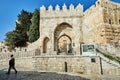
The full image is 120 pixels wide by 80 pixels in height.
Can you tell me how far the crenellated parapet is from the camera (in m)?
25.2

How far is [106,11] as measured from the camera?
21.7 meters

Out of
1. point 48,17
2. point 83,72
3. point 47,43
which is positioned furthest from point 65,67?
point 48,17

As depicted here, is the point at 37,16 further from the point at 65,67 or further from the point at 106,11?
the point at 65,67

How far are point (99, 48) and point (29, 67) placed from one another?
22.5 feet

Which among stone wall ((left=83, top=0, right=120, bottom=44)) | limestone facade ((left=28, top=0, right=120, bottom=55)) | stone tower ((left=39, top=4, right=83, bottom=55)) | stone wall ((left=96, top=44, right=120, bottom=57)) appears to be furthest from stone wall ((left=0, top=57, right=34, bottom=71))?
stone wall ((left=83, top=0, right=120, bottom=44))

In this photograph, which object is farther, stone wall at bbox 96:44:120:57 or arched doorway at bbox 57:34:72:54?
arched doorway at bbox 57:34:72:54

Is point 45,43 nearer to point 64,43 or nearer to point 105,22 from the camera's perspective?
point 64,43

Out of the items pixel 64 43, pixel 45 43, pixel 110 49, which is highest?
pixel 64 43

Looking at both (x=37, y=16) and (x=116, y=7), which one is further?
(x=37, y=16)

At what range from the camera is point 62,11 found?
83.6ft

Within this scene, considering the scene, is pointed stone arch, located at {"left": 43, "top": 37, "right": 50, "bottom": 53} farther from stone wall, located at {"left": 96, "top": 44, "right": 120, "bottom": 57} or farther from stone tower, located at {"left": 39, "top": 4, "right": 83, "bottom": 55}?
stone wall, located at {"left": 96, "top": 44, "right": 120, "bottom": 57}

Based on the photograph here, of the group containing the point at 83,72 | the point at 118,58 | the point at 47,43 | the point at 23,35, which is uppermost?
the point at 23,35

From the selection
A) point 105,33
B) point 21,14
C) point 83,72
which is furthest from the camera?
point 21,14

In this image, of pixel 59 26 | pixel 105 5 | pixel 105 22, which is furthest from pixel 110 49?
pixel 59 26
